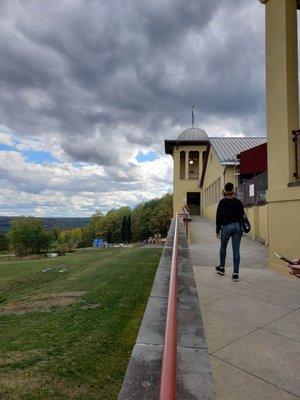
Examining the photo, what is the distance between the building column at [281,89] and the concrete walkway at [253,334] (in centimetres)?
233

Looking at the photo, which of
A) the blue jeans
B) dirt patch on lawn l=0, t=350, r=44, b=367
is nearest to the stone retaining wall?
dirt patch on lawn l=0, t=350, r=44, b=367

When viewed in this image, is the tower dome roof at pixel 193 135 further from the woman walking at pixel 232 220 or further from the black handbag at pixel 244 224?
the black handbag at pixel 244 224

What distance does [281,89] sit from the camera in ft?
24.0

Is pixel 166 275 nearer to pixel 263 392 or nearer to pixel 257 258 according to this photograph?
pixel 263 392

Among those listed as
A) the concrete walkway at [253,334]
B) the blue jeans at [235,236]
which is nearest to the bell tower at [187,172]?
the blue jeans at [235,236]

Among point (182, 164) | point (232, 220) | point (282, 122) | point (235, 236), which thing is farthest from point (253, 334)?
point (182, 164)

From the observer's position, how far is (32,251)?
9431 cm

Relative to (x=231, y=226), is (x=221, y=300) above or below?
below

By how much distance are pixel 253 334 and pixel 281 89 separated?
18.1ft

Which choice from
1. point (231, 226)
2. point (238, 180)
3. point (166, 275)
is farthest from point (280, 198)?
point (238, 180)

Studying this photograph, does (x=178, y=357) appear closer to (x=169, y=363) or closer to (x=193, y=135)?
(x=169, y=363)

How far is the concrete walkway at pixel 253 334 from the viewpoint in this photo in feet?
8.97

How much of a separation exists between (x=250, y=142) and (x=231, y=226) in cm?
2409

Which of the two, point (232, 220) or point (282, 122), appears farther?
point (282, 122)
